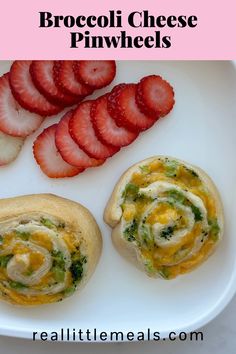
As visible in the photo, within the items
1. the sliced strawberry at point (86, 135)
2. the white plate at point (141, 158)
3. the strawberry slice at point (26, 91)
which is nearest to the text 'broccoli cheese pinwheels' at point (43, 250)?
the white plate at point (141, 158)

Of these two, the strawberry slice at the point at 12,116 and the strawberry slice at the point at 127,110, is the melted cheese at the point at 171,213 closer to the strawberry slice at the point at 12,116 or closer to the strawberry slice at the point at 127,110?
the strawberry slice at the point at 127,110

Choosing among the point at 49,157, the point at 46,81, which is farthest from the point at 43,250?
the point at 46,81

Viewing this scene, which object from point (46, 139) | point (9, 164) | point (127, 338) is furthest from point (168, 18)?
point (127, 338)

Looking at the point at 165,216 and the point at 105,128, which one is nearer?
the point at 165,216

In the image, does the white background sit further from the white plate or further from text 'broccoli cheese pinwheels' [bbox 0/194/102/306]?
text 'broccoli cheese pinwheels' [bbox 0/194/102/306]

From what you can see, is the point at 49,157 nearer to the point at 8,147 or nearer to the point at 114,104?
the point at 8,147
